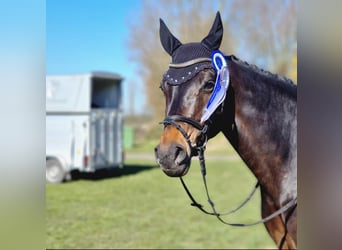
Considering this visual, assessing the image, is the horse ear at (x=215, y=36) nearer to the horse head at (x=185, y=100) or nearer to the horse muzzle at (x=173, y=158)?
the horse head at (x=185, y=100)

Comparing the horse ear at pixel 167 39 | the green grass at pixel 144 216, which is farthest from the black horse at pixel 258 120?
the green grass at pixel 144 216

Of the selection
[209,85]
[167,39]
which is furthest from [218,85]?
[167,39]

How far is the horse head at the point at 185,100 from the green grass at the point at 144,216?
366 cm

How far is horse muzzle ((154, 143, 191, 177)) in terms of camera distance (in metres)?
1.74

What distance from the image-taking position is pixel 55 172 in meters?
11.4

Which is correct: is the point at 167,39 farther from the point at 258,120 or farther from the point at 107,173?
the point at 107,173

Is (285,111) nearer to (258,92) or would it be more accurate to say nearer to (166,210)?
(258,92)

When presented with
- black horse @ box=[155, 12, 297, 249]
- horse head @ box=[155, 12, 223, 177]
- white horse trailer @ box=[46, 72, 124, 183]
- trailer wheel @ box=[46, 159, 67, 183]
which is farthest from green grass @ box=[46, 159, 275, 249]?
horse head @ box=[155, 12, 223, 177]

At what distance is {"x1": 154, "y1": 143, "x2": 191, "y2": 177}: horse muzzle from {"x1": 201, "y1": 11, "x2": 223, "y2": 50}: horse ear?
22.4 inches

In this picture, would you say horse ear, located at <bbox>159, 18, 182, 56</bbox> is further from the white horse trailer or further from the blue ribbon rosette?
the white horse trailer

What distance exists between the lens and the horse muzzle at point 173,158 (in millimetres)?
1743

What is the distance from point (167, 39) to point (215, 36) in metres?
0.25

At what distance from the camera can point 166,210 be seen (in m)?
7.62

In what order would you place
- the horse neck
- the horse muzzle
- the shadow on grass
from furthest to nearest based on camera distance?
the shadow on grass < the horse neck < the horse muzzle
